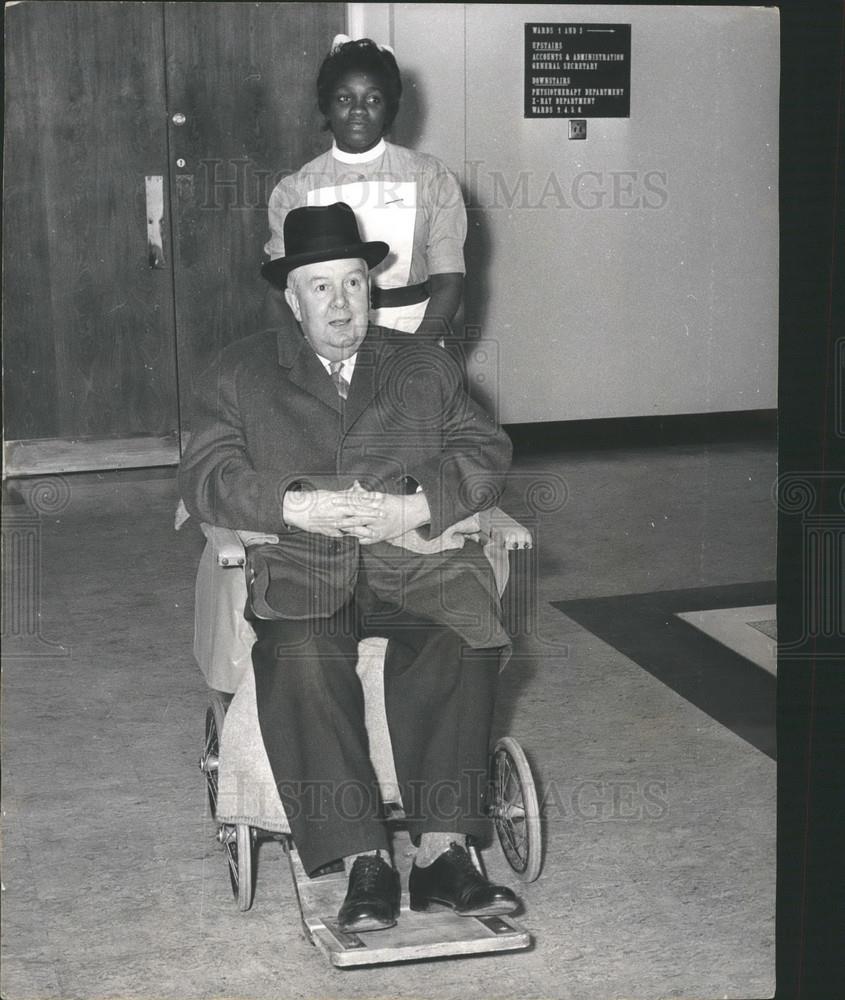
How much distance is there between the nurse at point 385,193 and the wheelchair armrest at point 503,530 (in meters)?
0.76

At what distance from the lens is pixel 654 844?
274 centimetres

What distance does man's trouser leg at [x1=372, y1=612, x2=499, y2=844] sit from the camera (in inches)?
93.2

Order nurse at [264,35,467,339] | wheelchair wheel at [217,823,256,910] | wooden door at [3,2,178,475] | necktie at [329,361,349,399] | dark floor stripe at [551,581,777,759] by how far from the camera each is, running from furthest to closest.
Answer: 1. wooden door at [3,2,178,475]
2. dark floor stripe at [551,581,777,759]
3. nurse at [264,35,467,339]
4. necktie at [329,361,349,399]
5. wheelchair wheel at [217,823,256,910]

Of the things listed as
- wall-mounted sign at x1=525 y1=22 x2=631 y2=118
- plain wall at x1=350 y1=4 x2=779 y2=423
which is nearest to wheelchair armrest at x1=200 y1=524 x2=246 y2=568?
plain wall at x1=350 y1=4 x2=779 y2=423

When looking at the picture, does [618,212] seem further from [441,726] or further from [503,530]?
[441,726]

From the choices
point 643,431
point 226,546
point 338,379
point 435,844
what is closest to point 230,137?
point 643,431

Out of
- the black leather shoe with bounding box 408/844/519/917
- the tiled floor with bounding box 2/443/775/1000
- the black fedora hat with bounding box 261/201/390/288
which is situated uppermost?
the black fedora hat with bounding box 261/201/390/288

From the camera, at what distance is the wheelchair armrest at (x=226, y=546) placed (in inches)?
90.4

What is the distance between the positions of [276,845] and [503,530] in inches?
33.4

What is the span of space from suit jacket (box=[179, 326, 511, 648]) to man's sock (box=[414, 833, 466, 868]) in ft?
1.12

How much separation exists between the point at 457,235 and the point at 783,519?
2.06 m

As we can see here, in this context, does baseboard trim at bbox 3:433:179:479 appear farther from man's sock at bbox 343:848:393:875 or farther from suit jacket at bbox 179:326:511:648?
man's sock at bbox 343:848:393:875

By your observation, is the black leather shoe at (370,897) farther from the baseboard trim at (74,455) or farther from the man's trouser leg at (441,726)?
the baseboard trim at (74,455)

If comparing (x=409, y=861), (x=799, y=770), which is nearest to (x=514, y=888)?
(x=409, y=861)
